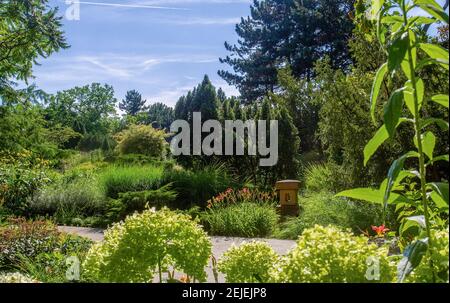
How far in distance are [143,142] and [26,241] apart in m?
8.44


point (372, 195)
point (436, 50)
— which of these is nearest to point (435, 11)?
point (436, 50)

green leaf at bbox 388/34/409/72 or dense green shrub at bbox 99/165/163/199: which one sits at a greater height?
green leaf at bbox 388/34/409/72

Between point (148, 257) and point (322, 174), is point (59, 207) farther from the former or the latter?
point (148, 257)

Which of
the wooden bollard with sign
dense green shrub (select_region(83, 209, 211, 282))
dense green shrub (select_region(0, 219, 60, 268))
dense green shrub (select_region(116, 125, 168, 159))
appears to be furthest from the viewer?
dense green shrub (select_region(116, 125, 168, 159))

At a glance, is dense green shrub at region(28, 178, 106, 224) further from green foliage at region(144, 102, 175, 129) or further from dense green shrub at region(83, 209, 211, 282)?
green foliage at region(144, 102, 175, 129)

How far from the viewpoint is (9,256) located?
185 inches

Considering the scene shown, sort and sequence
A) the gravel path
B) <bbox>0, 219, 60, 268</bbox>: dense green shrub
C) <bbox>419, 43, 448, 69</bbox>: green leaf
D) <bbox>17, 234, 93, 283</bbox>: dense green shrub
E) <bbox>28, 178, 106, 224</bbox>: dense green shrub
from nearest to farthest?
<bbox>419, 43, 448, 69</bbox>: green leaf
<bbox>17, 234, 93, 283</bbox>: dense green shrub
<bbox>0, 219, 60, 268</bbox>: dense green shrub
the gravel path
<bbox>28, 178, 106, 224</bbox>: dense green shrub

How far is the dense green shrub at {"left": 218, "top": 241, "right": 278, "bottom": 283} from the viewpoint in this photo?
1712 mm

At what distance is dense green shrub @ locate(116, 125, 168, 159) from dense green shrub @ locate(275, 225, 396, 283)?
12.2 m

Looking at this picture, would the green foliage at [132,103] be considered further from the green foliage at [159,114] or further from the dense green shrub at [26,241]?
the dense green shrub at [26,241]

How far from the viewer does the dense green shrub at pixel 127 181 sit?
9.15 metres

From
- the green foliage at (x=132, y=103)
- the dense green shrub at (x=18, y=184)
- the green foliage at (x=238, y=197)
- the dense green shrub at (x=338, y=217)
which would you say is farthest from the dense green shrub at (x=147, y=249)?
the green foliage at (x=132, y=103)

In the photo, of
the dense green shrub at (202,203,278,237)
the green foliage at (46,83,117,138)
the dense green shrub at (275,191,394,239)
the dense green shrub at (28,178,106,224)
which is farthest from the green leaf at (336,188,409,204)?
the green foliage at (46,83,117,138)
